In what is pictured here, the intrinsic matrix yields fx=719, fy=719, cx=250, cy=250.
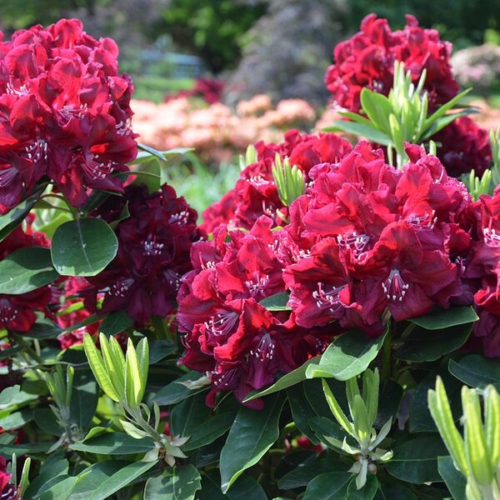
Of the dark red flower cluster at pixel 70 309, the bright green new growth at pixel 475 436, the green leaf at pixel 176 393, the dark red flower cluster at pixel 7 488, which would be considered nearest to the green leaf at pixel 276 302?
the green leaf at pixel 176 393

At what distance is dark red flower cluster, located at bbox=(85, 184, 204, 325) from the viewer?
1326mm

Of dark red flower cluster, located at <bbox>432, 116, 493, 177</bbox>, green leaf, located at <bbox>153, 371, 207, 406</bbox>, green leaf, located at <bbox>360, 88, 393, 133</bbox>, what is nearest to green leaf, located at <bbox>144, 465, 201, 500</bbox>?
green leaf, located at <bbox>153, 371, 207, 406</bbox>

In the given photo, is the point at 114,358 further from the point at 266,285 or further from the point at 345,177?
the point at 345,177

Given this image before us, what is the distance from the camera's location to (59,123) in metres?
1.21

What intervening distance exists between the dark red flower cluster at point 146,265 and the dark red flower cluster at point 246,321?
21 centimetres

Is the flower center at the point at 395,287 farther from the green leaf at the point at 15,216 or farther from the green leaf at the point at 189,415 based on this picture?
the green leaf at the point at 15,216

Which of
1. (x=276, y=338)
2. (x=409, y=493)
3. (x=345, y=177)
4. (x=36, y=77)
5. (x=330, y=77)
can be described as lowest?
(x=409, y=493)

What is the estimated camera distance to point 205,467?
4.09 ft

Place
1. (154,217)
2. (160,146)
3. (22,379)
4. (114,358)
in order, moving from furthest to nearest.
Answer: (160,146) < (22,379) < (154,217) < (114,358)

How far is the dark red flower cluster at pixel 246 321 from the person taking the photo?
106 cm

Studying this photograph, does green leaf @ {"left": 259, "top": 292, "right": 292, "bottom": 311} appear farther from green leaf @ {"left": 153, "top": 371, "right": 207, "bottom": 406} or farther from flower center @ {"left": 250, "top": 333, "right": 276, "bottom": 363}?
green leaf @ {"left": 153, "top": 371, "right": 207, "bottom": 406}

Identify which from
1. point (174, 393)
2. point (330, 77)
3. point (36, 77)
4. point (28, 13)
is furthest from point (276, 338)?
point (28, 13)

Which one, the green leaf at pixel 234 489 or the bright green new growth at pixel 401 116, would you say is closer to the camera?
the green leaf at pixel 234 489

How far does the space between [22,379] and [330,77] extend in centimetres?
109
